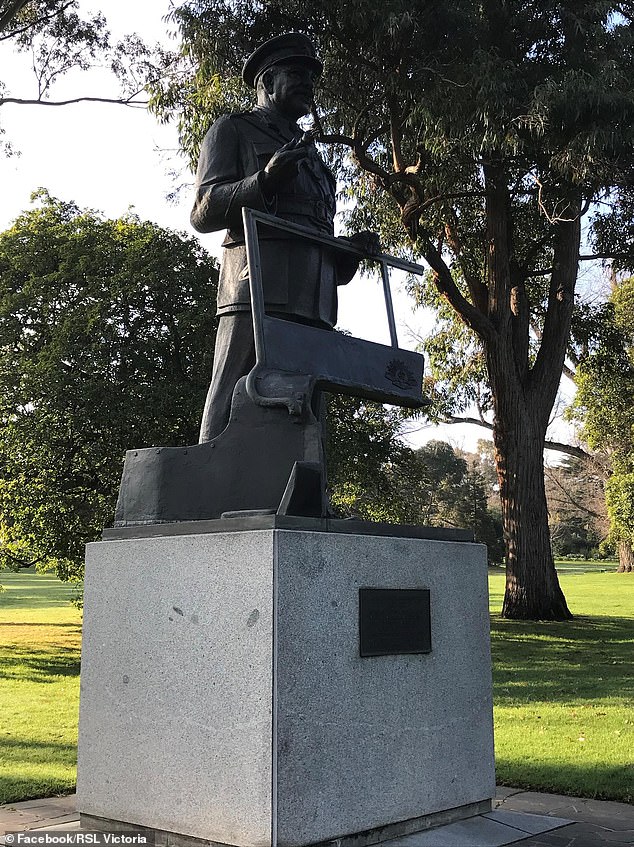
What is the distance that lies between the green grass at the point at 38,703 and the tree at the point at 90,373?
162 cm

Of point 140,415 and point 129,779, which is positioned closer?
point 129,779

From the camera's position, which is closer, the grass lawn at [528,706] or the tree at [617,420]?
the grass lawn at [528,706]

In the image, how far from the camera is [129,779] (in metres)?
3.98

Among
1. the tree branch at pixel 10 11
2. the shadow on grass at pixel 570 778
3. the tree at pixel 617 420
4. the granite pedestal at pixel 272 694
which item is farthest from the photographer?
the tree at pixel 617 420

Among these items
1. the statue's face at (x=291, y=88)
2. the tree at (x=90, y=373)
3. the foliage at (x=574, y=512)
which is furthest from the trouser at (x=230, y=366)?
the foliage at (x=574, y=512)

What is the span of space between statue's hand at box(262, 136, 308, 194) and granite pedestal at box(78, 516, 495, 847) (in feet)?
5.50

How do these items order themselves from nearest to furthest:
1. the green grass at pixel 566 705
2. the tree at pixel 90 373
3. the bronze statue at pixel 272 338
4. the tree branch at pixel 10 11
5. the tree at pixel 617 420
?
the bronze statue at pixel 272 338, the green grass at pixel 566 705, the tree branch at pixel 10 11, the tree at pixel 90 373, the tree at pixel 617 420

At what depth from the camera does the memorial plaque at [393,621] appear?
12.8ft

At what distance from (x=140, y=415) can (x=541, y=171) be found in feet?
22.9

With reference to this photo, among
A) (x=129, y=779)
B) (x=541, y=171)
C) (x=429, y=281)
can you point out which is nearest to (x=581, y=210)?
(x=541, y=171)

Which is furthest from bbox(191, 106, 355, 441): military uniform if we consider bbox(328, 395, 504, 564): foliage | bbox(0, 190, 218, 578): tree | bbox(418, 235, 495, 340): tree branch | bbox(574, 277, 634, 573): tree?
bbox(574, 277, 634, 573): tree

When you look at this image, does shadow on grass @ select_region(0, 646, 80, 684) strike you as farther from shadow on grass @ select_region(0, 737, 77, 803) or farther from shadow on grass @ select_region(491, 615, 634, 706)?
shadow on grass @ select_region(491, 615, 634, 706)

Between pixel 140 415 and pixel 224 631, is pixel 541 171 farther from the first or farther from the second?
pixel 224 631

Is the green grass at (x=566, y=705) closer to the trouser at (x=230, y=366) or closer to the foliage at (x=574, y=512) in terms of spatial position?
the trouser at (x=230, y=366)
